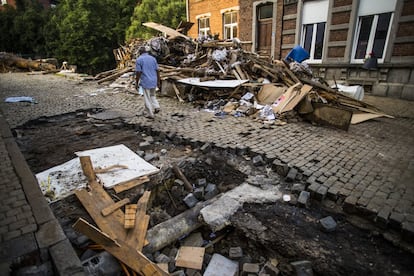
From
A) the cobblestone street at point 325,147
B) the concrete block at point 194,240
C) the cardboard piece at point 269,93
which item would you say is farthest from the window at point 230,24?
the concrete block at point 194,240

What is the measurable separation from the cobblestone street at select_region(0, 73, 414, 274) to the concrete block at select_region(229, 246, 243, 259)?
1.40 meters

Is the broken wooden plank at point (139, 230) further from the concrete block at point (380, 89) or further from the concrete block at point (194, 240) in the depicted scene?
the concrete block at point (380, 89)

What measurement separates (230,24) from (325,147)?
1428 centimetres

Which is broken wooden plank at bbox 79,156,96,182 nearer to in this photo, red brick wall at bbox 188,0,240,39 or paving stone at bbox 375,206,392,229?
paving stone at bbox 375,206,392,229

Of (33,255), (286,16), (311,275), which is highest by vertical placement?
(286,16)

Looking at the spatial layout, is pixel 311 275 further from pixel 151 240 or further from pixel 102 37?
pixel 102 37

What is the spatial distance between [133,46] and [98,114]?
9131 millimetres

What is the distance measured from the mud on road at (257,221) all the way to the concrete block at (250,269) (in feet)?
0.42

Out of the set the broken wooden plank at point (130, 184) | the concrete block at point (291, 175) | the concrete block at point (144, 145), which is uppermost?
the concrete block at point (144, 145)

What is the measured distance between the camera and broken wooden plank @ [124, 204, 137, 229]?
281 centimetres

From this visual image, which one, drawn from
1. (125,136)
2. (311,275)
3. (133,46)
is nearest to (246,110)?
(125,136)

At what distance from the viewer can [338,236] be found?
284 centimetres

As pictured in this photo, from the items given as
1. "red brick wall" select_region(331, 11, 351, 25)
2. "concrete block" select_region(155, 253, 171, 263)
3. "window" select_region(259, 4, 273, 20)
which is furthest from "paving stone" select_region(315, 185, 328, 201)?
"window" select_region(259, 4, 273, 20)

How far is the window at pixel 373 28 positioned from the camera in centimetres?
975
